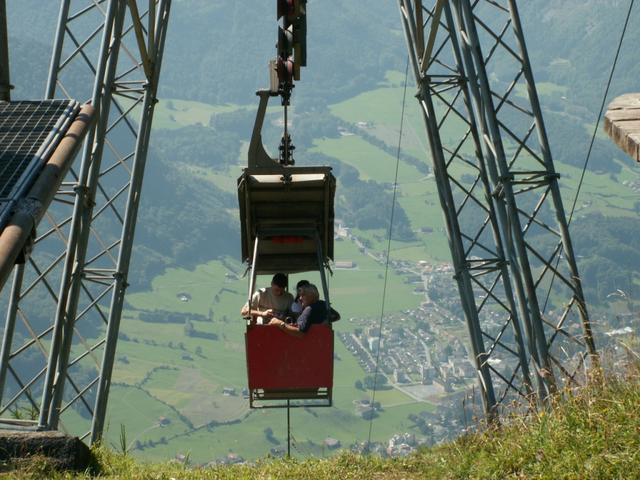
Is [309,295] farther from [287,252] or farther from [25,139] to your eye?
[25,139]

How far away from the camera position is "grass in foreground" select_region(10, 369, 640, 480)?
28.1 feet

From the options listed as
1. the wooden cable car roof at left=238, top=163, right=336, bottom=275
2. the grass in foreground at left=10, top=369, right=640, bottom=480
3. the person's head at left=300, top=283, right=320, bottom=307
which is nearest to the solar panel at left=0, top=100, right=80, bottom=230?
the grass in foreground at left=10, top=369, right=640, bottom=480

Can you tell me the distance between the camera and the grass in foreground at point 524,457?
8.55m

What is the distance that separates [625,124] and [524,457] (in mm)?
2926

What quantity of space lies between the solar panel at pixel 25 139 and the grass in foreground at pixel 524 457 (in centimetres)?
248

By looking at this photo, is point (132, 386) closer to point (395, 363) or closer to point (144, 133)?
point (395, 363)

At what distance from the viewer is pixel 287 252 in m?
16.8

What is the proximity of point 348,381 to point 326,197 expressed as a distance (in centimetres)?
13959

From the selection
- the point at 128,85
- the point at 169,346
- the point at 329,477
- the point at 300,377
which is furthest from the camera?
the point at 169,346

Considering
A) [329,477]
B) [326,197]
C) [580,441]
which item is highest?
[326,197]

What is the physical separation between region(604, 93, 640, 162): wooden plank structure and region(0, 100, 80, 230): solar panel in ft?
12.2

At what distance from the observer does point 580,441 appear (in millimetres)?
8781

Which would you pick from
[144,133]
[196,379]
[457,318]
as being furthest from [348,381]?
[144,133]

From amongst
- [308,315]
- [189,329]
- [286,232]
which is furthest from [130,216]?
[189,329]
